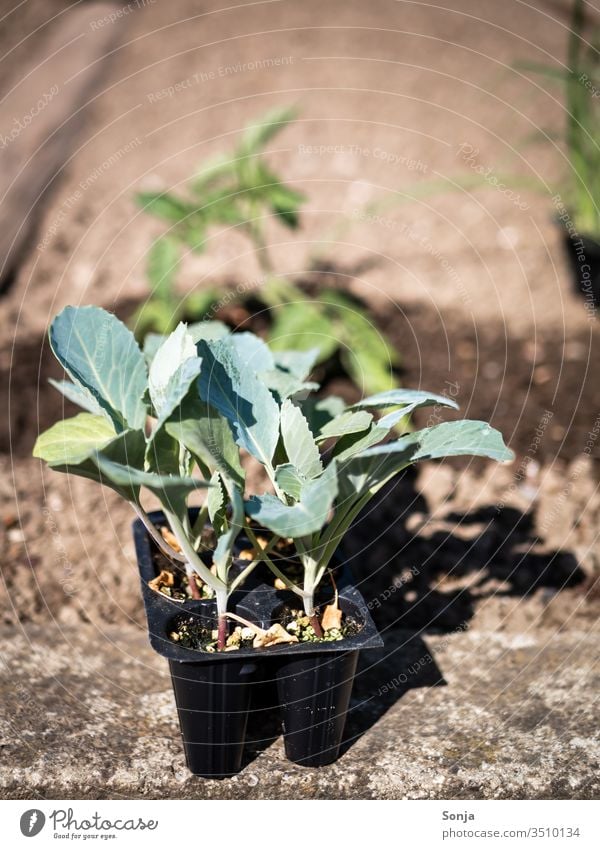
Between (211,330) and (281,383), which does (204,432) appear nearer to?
(281,383)

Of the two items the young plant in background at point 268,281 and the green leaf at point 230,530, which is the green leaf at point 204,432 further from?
the young plant in background at point 268,281

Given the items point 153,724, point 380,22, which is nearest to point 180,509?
point 153,724

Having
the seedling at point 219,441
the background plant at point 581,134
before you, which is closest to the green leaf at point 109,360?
the seedling at point 219,441

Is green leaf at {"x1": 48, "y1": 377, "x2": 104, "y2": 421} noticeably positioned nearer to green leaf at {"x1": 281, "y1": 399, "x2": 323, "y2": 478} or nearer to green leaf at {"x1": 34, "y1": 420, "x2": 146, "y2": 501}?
green leaf at {"x1": 34, "y1": 420, "x2": 146, "y2": 501}

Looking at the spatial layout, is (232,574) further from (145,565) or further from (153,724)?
(153,724)

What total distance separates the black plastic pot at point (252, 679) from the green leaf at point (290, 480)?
259mm

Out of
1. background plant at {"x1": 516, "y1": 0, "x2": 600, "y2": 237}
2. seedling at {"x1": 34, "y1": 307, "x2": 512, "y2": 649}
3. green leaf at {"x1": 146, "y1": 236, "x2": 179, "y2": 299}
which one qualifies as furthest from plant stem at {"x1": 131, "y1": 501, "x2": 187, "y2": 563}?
background plant at {"x1": 516, "y1": 0, "x2": 600, "y2": 237}

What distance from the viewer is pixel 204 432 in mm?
1277

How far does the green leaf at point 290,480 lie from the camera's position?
4.46ft

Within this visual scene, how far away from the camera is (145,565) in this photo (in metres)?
1.60

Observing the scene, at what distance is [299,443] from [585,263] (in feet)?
7.13

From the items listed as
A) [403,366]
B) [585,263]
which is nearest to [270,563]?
[403,366]

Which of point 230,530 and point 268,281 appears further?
point 268,281

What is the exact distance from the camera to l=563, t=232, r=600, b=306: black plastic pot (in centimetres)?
314
